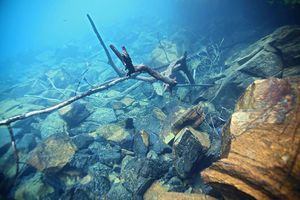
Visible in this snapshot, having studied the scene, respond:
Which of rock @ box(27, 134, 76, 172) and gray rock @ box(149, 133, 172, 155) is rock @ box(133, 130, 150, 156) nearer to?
gray rock @ box(149, 133, 172, 155)

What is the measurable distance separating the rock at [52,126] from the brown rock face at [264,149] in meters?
7.68

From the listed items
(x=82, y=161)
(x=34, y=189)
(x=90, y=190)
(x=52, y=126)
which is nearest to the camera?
(x=90, y=190)

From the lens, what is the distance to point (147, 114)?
30.0ft

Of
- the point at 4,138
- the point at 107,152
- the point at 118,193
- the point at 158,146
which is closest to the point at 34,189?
the point at 107,152

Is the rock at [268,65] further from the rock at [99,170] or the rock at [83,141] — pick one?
the rock at [83,141]

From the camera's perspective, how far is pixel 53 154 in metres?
7.25

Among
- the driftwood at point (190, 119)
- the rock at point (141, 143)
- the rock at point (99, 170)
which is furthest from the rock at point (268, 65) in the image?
the rock at point (99, 170)

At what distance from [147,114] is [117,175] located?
10.1 ft

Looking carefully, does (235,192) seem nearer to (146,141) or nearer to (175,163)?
(175,163)

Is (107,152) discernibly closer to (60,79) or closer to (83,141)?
(83,141)

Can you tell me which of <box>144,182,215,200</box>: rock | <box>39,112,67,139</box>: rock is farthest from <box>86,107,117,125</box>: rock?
<box>144,182,215,200</box>: rock

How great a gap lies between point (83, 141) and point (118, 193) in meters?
2.70

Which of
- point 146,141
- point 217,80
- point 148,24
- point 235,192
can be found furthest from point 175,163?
point 148,24

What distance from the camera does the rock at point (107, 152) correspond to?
700 centimetres
